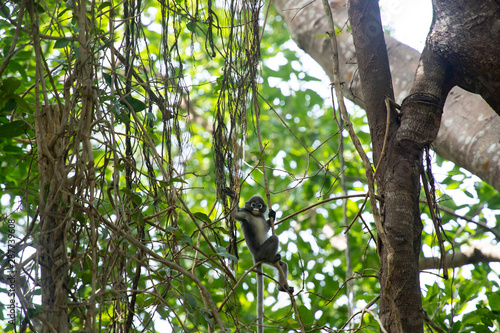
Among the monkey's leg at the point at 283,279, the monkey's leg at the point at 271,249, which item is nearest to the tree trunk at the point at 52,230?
the monkey's leg at the point at 283,279

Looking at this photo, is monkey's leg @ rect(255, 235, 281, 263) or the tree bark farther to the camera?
monkey's leg @ rect(255, 235, 281, 263)

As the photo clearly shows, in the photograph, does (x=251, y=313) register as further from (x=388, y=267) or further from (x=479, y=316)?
(x=388, y=267)

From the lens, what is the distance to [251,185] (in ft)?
28.1

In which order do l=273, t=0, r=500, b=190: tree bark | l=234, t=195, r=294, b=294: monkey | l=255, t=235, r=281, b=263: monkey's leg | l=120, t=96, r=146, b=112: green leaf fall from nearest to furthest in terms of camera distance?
l=120, t=96, r=146, b=112: green leaf
l=273, t=0, r=500, b=190: tree bark
l=255, t=235, r=281, b=263: monkey's leg
l=234, t=195, r=294, b=294: monkey

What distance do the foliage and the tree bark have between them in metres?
0.78

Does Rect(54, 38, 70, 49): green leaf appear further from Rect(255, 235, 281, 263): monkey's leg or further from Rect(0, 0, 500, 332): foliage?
Rect(255, 235, 281, 263): monkey's leg

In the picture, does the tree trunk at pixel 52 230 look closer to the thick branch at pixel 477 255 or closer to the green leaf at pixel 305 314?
the green leaf at pixel 305 314

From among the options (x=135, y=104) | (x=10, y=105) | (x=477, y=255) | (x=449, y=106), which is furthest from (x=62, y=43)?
(x=477, y=255)

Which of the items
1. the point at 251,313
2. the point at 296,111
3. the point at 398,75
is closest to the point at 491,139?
the point at 398,75

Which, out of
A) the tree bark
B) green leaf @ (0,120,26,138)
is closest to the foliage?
green leaf @ (0,120,26,138)

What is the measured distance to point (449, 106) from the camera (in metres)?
3.89

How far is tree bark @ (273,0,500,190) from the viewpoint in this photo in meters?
3.47

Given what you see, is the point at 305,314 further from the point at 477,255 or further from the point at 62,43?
the point at 62,43

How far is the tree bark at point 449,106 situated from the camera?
347 cm
